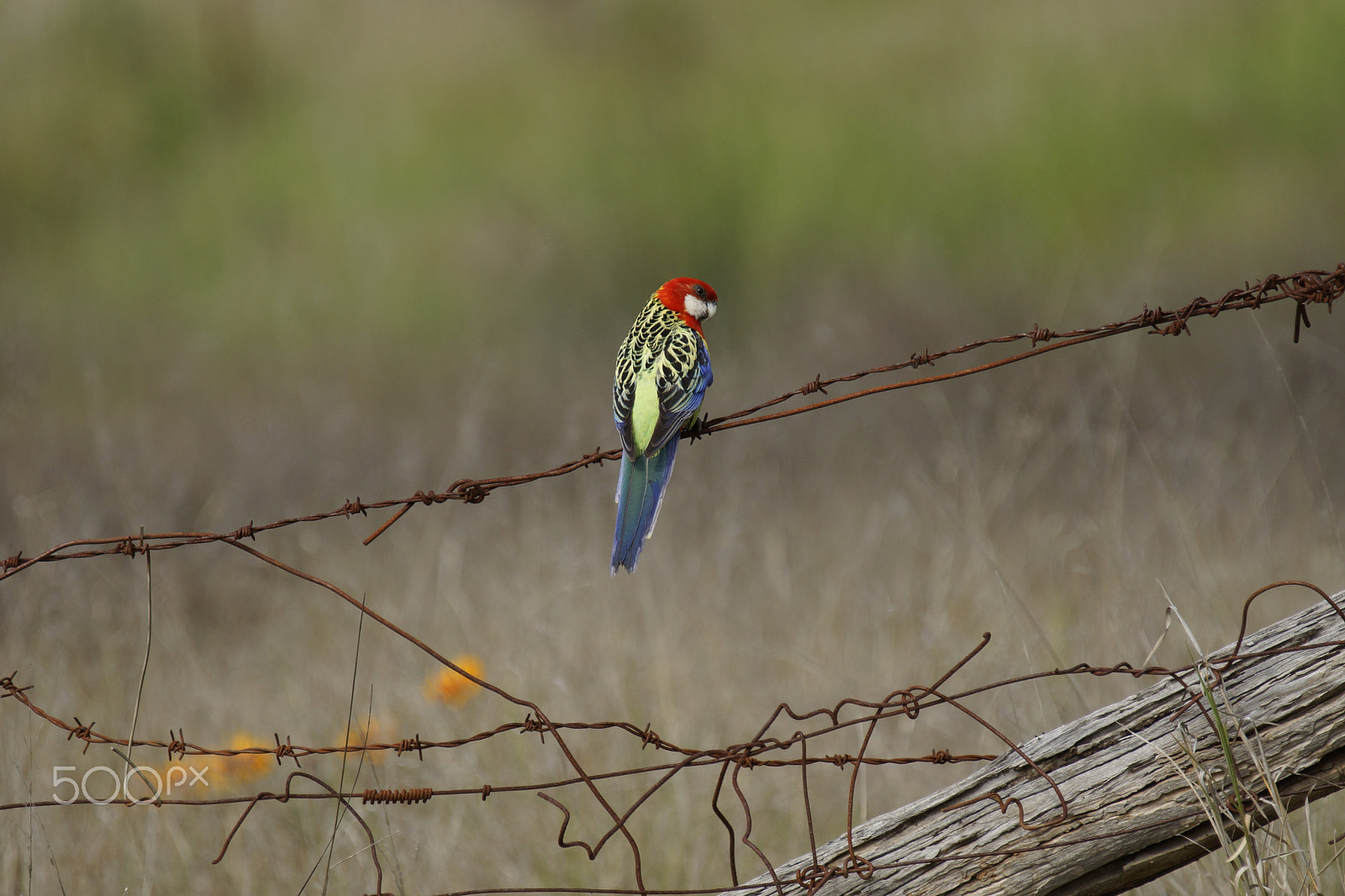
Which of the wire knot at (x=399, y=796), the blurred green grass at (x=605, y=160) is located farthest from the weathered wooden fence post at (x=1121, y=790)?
the blurred green grass at (x=605, y=160)

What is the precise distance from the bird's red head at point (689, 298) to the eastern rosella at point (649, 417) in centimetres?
41

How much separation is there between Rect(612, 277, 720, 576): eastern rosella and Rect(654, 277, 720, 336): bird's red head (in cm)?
41

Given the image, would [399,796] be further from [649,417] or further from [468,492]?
[649,417]

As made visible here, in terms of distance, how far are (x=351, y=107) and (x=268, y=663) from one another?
863 cm

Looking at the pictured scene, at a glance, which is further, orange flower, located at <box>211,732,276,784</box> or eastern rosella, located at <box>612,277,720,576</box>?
orange flower, located at <box>211,732,276,784</box>

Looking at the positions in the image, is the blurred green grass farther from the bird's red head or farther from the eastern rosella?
the eastern rosella

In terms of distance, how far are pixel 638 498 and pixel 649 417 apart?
0.24m

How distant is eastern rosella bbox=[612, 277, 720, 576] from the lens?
3014mm

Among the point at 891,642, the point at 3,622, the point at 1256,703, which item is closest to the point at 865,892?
the point at 1256,703

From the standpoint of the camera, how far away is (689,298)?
3.77 m

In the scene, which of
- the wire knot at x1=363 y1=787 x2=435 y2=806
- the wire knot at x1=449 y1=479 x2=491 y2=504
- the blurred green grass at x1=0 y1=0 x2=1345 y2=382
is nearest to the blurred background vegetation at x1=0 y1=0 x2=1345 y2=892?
the blurred green grass at x1=0 y1=0 x2=1345 y2=382

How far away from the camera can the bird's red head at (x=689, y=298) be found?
12.3ft

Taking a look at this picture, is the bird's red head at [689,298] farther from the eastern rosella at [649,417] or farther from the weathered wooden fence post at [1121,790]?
the weathered wooden fence post at [1121,790]

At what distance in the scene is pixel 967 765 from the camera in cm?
443
